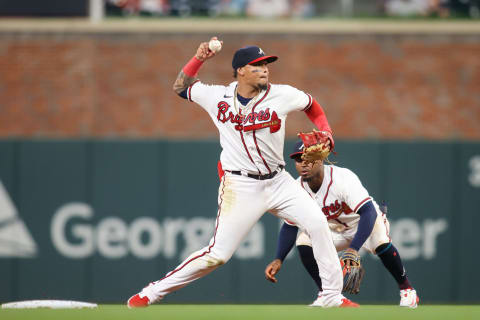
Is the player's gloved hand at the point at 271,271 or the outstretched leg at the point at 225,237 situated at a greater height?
the outstretched leg at the point at 225,237

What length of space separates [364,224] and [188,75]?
167 centimetres

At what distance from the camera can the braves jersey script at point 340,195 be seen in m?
5.89

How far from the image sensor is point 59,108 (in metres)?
11.4

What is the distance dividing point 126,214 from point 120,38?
3452mm

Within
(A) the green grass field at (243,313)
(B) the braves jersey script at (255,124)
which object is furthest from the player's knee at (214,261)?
(B) the braves jersey script at (255,124)

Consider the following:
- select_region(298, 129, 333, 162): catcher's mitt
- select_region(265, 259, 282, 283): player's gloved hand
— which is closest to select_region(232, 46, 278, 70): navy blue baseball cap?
select_region(298, 129, 333, 162): catcher's mitt

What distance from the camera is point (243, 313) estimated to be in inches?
191

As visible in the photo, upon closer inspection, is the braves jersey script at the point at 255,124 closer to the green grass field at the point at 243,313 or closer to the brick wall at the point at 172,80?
the green grass field at the point at 243,313

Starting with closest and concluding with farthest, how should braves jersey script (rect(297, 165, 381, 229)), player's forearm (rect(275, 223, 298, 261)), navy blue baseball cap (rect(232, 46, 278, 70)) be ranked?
navy blue baseball cap (rect(232, 46, 278, 70)) → braves jersey script (rect(297, 165, 381, 229)) → player's forearm (rect(275, 223, 298, 261))

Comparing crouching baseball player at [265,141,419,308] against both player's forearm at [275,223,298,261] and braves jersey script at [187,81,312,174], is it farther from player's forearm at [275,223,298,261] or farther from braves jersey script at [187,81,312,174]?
braves jersey script at [187,81,312,174]

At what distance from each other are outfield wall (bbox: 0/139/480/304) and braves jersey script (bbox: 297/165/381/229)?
9.01 feet

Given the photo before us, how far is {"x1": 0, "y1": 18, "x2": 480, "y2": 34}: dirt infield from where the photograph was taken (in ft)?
37.3

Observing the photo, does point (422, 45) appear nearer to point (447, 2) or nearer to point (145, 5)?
point (447, 2)

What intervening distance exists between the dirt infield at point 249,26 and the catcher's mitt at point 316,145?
19.8 feet
